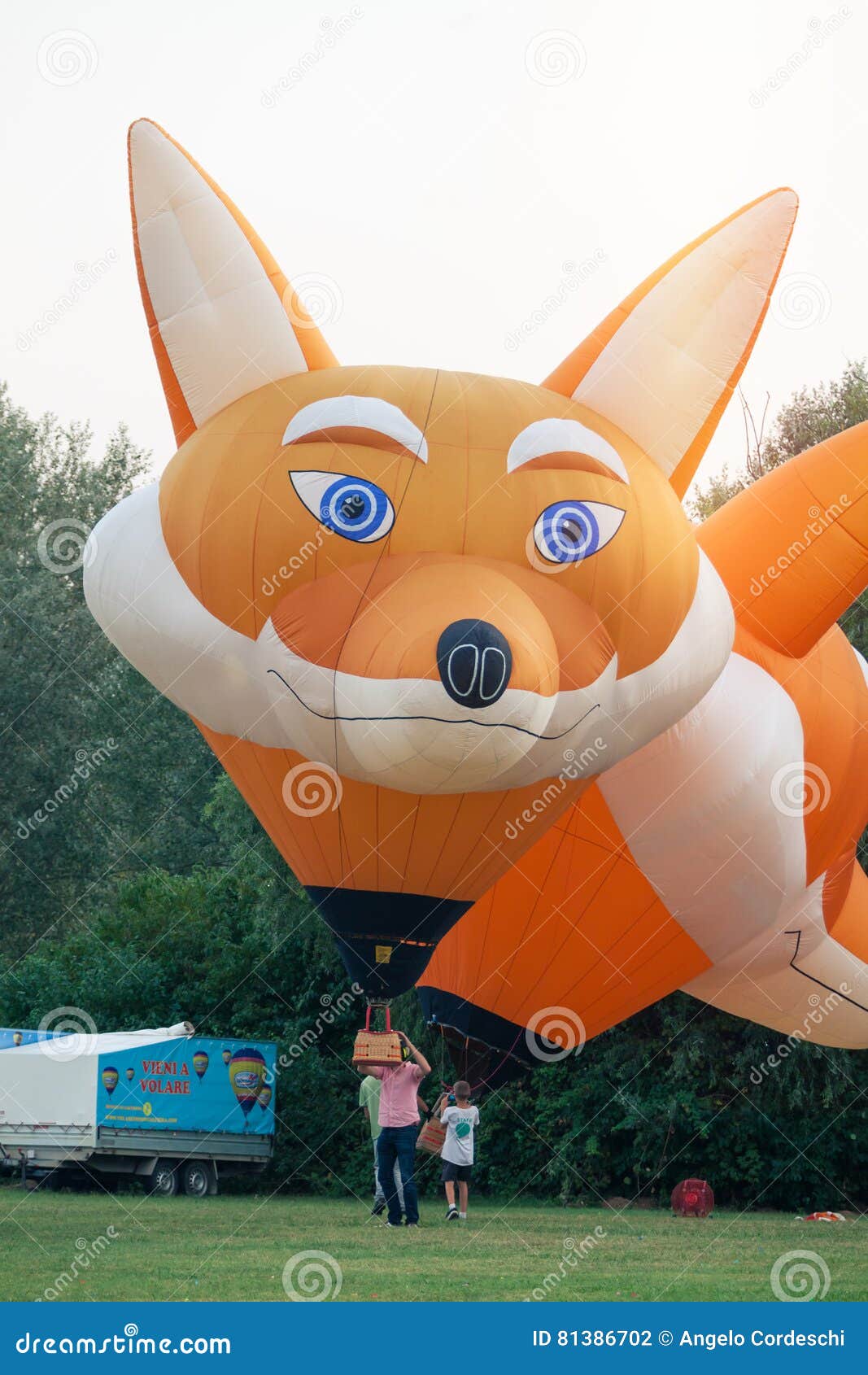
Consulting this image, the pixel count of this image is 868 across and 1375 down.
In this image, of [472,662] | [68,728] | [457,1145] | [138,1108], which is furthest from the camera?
[68,728]

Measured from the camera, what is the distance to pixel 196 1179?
14.5m

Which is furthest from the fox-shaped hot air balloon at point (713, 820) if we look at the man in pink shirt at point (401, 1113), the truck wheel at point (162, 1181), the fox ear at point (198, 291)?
the truck wheel at point (162, 1181)

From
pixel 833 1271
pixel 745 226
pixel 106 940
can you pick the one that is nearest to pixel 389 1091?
pixel 833 1271

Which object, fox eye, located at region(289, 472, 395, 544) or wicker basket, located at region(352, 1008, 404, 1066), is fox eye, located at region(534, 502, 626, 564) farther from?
wicker basket, located at region(352, 1008, 404, 1066)

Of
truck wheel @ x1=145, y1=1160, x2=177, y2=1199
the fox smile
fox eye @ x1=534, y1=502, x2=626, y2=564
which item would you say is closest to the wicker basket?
the fox smile

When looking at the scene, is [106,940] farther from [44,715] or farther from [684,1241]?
[684,1241]

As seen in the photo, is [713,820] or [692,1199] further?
[692,1199]

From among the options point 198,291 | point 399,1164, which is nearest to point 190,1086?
point 399,1164

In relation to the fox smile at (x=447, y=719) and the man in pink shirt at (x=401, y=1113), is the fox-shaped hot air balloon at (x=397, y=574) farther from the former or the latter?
the man in pink shirt at (x=401, y=1113)

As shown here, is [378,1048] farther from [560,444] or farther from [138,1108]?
[138,1108]

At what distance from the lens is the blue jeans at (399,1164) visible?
9242mm

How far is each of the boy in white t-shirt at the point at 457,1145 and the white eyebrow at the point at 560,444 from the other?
436cm

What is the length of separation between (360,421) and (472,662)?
1.23m

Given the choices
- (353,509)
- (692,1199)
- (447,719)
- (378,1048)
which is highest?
(353,509)
